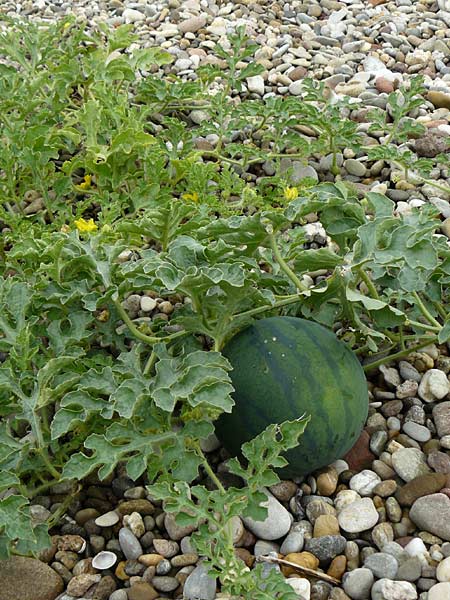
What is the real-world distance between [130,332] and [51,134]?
1.29 m

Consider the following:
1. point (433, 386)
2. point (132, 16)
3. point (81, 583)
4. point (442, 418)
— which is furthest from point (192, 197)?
point (132, 16)

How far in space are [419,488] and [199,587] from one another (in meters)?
0.75

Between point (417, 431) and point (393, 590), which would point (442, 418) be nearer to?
point (417, 431)

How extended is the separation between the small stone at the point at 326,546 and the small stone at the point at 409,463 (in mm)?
341

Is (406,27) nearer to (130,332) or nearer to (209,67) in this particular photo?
(209,67)

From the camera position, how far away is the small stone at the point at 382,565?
2.35m

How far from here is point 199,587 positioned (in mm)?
2303

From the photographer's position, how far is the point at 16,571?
238 centimetres

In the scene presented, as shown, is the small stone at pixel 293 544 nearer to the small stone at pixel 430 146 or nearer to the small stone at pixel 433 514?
the small stone at pixel 433 514

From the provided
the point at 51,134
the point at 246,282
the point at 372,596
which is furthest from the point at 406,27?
the point at 372,596

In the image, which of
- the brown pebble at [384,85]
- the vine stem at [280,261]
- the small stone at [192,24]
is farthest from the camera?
the small stone at [192,24]

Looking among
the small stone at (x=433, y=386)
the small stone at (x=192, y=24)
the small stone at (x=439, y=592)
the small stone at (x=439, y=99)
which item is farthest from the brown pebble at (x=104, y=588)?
the small stone at (x=192, y=24)

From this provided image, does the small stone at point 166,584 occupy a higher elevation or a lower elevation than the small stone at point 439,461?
higher

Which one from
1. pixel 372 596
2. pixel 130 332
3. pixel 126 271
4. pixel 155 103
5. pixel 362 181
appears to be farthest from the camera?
pixel 155 103
